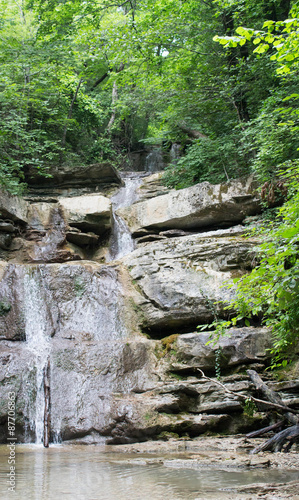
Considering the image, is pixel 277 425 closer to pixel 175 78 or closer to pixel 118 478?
pixel 118 478

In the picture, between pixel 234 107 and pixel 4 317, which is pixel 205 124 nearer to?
pixel 234 107

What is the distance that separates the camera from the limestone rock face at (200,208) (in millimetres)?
11281

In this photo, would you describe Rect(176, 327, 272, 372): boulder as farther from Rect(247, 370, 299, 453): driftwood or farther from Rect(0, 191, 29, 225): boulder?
Rect(0, 191, 29, 225): boulder

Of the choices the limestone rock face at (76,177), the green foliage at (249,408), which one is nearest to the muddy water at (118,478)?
the green foliage at (249,408)

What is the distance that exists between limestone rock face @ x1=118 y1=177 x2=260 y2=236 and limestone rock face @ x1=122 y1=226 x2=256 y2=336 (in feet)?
4.43

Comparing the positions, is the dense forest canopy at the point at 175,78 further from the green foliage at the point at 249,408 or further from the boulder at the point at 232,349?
the green foliage at the point at 249,408

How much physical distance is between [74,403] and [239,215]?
706 centimetres

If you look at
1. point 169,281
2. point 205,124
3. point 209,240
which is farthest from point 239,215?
point 205,124

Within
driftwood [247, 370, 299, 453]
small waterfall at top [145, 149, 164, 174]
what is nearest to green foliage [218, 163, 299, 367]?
driftwood [247, 370, 299, 453]

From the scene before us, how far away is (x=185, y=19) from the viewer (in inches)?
505

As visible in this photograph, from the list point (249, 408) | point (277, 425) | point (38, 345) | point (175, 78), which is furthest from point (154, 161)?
point (277, 425)

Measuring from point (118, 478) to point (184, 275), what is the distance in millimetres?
5636

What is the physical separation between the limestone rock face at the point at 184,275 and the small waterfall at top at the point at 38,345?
2.26 metres

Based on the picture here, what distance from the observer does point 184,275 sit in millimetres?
9266
